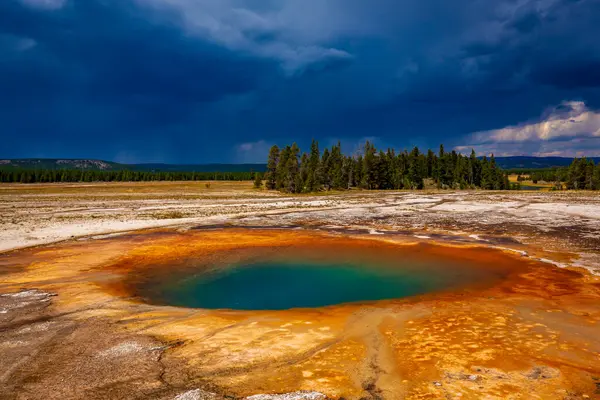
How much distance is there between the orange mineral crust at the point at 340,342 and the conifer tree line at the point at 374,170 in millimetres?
73157

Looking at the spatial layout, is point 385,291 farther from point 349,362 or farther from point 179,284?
point 179,284

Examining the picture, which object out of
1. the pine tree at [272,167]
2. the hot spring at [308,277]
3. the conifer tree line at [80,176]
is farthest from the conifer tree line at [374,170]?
the conifer tree line at [80,176]

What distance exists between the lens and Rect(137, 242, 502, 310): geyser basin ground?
41.7 ft

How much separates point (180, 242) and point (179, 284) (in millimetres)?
8859

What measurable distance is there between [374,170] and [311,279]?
92.3 meters

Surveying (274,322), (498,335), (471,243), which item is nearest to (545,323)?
(498,335)

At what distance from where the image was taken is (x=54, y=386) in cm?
647

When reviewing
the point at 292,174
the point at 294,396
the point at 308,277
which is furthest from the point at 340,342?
the point at 292,174

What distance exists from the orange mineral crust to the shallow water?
2.58ft

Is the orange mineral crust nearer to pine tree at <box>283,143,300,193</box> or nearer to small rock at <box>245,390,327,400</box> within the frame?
small rock at <box>245,390,327,400</box>

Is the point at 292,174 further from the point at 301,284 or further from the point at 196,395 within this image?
the point at 196,395

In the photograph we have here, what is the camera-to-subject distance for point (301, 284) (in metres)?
14.8

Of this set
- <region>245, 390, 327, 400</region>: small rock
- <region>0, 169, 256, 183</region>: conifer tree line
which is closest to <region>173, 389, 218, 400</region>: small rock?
<region>245, 390, 327, 400</region>: small rock

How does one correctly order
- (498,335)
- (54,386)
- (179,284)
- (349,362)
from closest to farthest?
(54,386)
(349,362)
(498,335)
(179,284)
